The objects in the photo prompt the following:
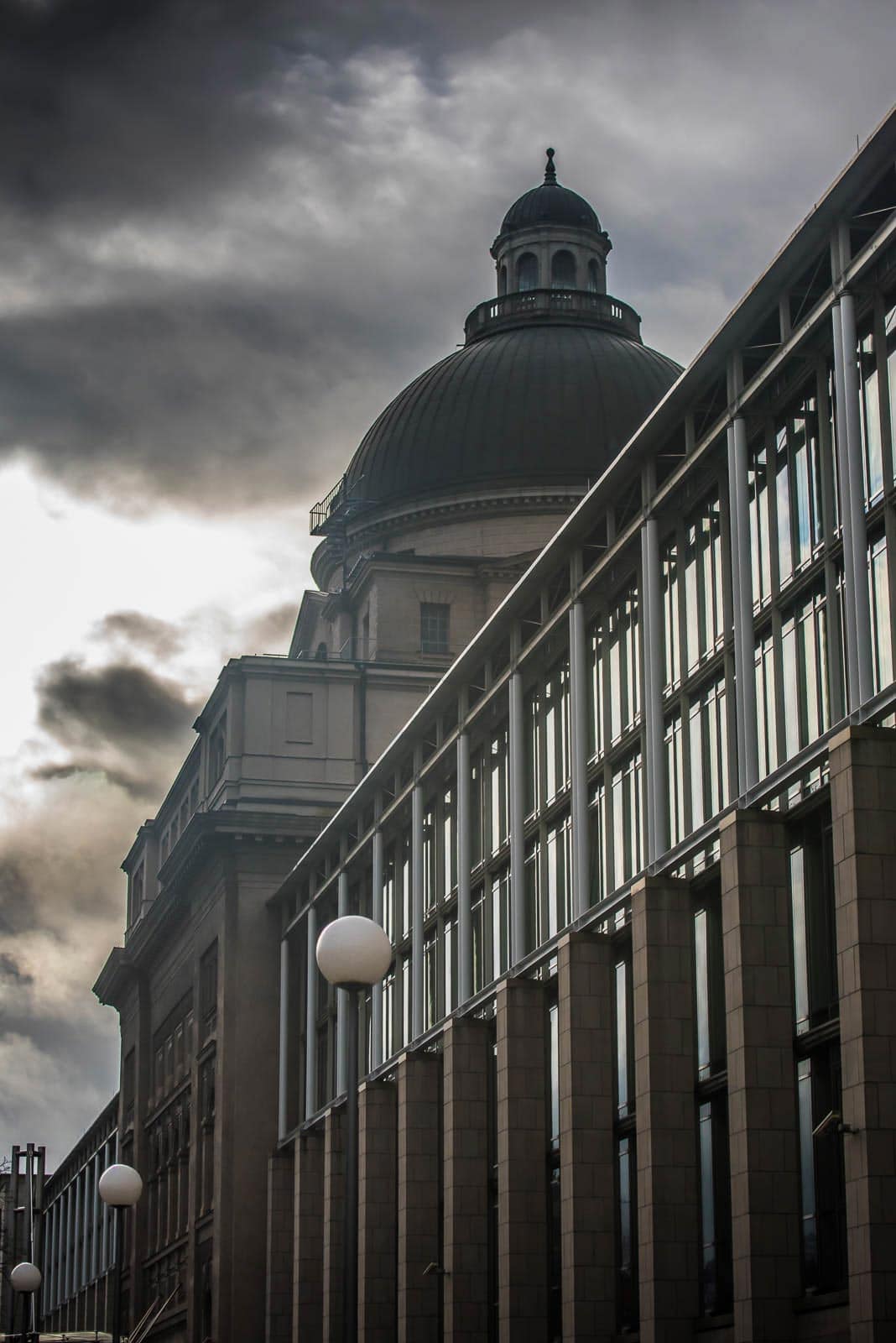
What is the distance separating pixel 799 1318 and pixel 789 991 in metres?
4.75

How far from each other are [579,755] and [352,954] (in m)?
20.1

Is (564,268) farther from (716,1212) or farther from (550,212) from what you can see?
(716,1212)

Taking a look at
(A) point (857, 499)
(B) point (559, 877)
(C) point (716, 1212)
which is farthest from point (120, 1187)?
(A) point (857, 499)

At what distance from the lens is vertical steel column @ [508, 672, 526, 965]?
49.8 metres

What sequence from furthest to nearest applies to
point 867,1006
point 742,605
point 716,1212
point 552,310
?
point 552,310, point 742,605, point 716,1212, point 867,1006

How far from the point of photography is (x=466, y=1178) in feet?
165

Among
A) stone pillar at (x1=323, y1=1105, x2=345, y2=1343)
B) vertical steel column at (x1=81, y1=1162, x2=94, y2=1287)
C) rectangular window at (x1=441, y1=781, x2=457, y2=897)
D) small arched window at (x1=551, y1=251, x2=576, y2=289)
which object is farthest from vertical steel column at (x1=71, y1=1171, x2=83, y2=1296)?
rectangular window at (x1=441, y1=781, x2=457, y2=897)

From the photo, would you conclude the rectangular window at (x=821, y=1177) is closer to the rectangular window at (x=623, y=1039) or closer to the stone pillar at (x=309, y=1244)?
the rectangular window at (x=623, y=1039)

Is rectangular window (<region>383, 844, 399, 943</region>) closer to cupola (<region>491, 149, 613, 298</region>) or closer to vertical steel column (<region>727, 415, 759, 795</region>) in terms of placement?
vertical steel column (<region>727, 415, 759, 795</region>)

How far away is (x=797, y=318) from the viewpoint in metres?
37.1

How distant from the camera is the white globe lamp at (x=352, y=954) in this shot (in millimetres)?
26703

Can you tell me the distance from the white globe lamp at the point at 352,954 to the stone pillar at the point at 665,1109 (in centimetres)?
1255

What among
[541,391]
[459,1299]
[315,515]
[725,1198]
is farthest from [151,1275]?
[725,1198]

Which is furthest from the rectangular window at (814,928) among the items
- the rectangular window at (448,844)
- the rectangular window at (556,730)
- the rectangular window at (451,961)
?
the rectangular window at (448,844)
